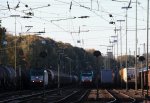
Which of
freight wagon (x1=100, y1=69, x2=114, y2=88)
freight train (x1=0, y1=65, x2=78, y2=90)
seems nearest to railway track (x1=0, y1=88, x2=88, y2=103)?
freight train (x1=0, y1=65, x2=78, y2=90)

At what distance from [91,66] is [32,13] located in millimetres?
131598

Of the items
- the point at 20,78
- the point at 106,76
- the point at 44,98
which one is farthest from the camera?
the point at 106,76

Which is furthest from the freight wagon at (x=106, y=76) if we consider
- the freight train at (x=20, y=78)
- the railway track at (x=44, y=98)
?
the railway track at (x=44, y=98)

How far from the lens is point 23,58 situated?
12850 centimetres

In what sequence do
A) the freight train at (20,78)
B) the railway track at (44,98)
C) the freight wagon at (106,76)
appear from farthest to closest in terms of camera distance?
the freight wagon at (106,76) < the freight train at (20,78) < the railway track at (44,98)

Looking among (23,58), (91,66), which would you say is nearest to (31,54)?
(23,58)

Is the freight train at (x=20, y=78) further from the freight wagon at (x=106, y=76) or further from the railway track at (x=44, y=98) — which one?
the freight wagon at (x=106, y=76)

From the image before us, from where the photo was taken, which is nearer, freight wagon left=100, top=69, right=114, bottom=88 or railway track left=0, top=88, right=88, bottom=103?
railway track left=0, top=88, right=88, bottom=103

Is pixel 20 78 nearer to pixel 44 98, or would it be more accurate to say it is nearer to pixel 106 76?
pixel 106 76

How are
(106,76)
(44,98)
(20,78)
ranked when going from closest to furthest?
(44,98) → (20,78) → (106,76)

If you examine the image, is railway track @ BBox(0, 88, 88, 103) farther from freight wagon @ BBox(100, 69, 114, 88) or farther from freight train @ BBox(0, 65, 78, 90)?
freight wagon @ BBox(100, 69, 114, 88)

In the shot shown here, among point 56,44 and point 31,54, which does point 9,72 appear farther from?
point 56,44

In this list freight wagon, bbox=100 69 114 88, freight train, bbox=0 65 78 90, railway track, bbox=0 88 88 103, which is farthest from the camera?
freight wagon, bbox=100 69 114 88

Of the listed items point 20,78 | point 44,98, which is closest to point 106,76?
point 20,78
